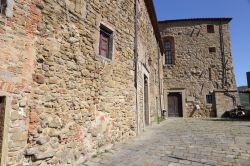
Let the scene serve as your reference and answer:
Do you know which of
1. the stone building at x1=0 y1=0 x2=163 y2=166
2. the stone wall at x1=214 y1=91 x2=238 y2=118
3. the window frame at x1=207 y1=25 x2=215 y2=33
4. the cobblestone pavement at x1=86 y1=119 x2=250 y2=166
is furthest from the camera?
the window frame at x1=207 y1=25 x2=215 y2=33

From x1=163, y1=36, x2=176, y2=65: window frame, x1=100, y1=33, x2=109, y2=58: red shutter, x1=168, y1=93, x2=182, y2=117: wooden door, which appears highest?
x1=163, y1=36, x2=176, y2=65: window frame

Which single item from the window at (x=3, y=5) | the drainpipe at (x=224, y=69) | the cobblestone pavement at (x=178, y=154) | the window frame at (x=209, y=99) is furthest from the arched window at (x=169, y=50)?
the window at (x=3, y=5)

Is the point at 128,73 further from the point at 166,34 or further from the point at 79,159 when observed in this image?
the point at 166,34

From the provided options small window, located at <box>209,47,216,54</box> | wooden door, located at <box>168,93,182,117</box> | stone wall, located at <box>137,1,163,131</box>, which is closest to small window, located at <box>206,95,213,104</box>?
wooden door, located at <box>168,93,182,117</box>

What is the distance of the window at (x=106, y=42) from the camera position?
17.3ft

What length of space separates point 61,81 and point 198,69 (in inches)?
570

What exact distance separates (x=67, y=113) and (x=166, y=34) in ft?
49.8

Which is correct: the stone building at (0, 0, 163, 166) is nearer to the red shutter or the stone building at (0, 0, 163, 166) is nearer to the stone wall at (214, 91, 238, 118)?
the red shutter

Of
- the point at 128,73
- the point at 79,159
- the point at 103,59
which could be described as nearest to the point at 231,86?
the point at 128,73

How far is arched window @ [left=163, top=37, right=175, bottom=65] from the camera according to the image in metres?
17.3

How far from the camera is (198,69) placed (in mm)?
16453

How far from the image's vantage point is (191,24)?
56.2ft

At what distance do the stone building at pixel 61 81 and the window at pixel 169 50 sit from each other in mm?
11823

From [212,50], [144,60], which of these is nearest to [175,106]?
[212,50]
